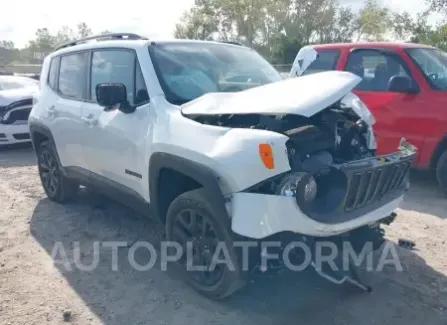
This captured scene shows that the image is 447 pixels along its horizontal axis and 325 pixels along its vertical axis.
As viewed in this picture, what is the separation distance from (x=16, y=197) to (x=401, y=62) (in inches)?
207

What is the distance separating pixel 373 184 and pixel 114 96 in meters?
2.09

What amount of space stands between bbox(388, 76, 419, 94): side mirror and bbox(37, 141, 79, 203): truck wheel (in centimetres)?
405

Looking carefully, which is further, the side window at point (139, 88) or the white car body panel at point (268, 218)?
the side window at point (139, 88)

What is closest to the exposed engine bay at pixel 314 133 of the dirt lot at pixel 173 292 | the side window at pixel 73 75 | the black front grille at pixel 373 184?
the black front grille at pixel 373 184

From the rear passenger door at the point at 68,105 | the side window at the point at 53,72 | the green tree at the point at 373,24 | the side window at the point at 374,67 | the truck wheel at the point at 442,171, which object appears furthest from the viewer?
the green tree at the point at 373,24

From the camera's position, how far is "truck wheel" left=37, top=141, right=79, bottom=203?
549 cm

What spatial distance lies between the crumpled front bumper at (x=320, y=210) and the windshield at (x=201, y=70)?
1177mm

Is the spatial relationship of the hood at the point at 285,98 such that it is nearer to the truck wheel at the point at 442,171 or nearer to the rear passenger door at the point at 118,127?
the rear passenger door at the point at 118,127

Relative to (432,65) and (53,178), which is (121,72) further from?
(432,65)

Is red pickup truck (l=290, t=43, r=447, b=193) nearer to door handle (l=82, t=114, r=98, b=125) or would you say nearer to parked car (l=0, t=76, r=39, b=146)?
door handle (l=82, t=114, r=98, b=125)

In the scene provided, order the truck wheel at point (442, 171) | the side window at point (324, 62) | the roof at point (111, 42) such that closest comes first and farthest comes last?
the roof at point (111, 42)
the truck wheel at point (442, 171)
the side window at point (324, 62)

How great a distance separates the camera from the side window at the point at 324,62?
671 cm

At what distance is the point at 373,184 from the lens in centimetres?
320

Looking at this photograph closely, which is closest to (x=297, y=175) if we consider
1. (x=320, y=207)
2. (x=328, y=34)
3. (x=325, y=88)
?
(x=320, y=207)
